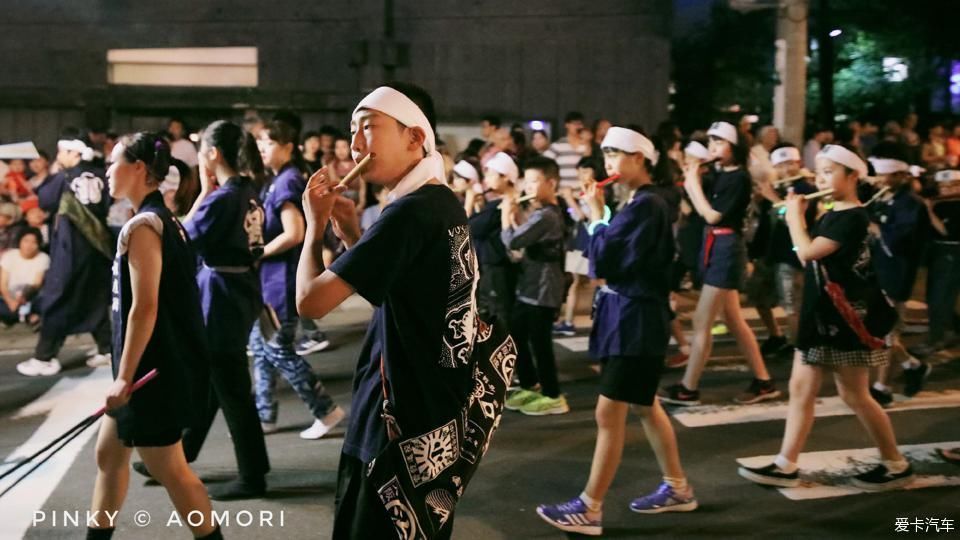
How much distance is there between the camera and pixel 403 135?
306cm

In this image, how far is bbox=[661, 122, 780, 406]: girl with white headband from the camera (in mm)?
7148

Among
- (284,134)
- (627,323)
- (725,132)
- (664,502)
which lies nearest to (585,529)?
(664,502)

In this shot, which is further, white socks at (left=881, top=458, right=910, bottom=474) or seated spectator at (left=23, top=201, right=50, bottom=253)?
seated spectator at (left=23, top=201, right=50, bottom=253)

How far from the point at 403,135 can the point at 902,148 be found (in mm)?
5781

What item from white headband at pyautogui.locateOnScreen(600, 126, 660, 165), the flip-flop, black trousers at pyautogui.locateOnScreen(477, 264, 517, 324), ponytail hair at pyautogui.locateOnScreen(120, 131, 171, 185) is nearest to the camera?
ponytail hair at pyautogui.locateOnScreen(120, 131, 171, 185)

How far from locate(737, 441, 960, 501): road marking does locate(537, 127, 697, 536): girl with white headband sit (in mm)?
918

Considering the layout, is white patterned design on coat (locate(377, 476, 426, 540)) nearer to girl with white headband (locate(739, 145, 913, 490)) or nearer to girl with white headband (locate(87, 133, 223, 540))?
girl with white headband (locate(87, 133, 223, 540))

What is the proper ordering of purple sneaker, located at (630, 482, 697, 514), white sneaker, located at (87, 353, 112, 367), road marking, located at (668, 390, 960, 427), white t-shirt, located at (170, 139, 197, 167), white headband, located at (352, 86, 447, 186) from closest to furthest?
white headband, located at (352, 86, 447, 186), purple sneaker, located at (630, 482, 697, 514), road marking, located at (668, 390, 960, 427), white sneaker, located at (87, 353, 112, 367), white t-shirt, located at (170, 139, 197, 167)

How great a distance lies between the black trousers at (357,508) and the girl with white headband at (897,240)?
528 cm

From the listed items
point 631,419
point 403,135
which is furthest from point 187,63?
point 403,135

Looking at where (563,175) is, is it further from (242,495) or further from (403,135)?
(403,135)

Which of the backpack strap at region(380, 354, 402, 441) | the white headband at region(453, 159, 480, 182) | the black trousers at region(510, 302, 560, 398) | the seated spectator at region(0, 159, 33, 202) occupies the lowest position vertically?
the black trousers at region(510, 302, 560, 398)

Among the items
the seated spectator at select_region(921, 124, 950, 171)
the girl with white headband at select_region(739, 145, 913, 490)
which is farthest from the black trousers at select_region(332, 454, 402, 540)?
the seated spectator at select_region(921, 124, 950, 171)

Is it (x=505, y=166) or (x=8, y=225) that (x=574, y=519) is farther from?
(x=8, y=225)
